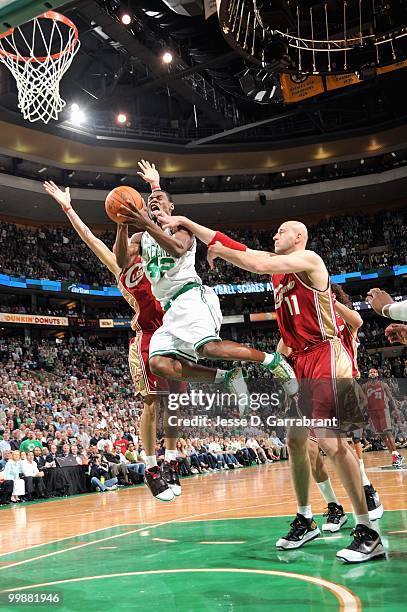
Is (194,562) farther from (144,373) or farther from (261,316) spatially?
(261,316)

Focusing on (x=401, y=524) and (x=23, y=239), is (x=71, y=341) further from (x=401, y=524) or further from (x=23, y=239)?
(x=401, y=524)

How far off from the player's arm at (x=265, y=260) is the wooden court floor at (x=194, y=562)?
7.08 ft

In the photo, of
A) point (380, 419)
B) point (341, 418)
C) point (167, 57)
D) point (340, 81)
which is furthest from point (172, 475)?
point (167, 57)

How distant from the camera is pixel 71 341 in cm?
3225

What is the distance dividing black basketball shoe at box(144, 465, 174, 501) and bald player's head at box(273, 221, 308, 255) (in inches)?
88.3

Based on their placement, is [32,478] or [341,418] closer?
[341,418]

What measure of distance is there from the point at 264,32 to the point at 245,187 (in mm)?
26706

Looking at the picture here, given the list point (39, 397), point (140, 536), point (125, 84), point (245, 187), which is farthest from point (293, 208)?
point (140, 536)

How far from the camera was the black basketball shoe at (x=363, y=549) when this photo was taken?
479 cm

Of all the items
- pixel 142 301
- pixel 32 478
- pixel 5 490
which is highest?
pixel 142 301

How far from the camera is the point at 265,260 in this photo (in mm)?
4695

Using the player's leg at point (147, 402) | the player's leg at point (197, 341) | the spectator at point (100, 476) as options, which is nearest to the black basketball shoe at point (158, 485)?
the player's leg at point (147, 402)

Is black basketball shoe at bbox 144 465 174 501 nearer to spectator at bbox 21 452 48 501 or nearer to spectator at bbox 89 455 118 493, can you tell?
spectator at bbox 21 452 48 501

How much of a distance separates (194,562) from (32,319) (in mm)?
26619
